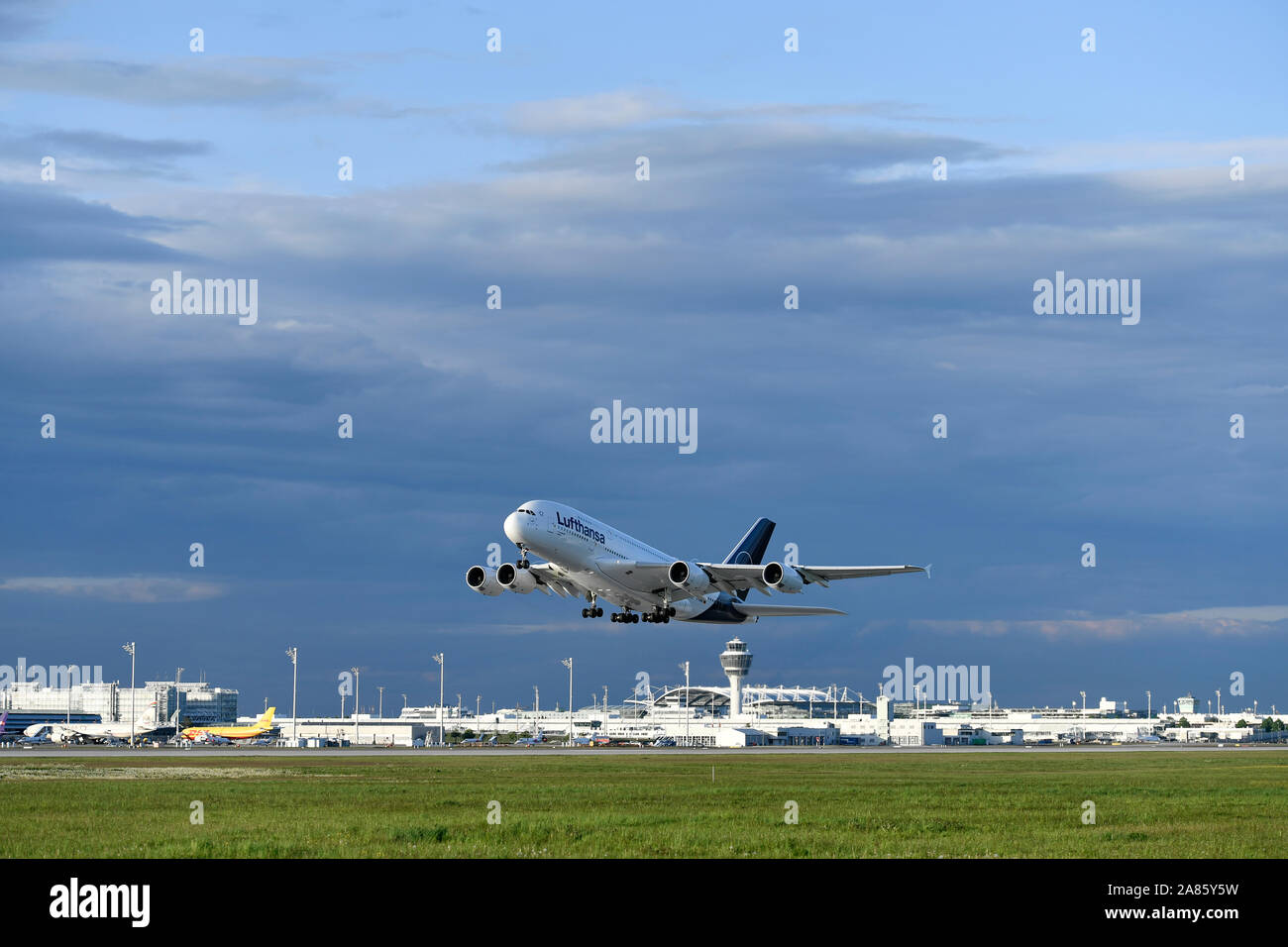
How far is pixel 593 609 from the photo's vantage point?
81688mm

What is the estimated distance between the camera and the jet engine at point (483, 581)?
257 ft

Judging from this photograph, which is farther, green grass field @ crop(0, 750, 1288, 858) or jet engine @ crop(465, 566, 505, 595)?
jet engine @ crop(465, 566, 505, 595)

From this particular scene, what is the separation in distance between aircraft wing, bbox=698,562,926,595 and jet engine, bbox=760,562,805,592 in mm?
1122

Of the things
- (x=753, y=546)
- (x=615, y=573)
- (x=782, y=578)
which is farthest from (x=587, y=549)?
(x=753, y=546)

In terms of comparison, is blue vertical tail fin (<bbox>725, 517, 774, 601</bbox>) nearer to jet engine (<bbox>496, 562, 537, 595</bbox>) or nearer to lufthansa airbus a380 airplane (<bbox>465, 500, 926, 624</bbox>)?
lufthansa airbus a380 airplane (<bbox>465, 500, 926, 624</bbox>)

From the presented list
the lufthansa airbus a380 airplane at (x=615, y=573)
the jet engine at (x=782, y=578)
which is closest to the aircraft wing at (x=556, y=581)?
the lufthansa airbus a380 airplane at (x=615, y=573)

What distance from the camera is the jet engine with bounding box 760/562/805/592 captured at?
7681cm

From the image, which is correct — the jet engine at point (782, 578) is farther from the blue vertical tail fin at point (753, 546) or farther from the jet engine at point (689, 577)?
the blue vertical tail fin at point (753, 546)

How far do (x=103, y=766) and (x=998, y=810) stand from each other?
255 ft

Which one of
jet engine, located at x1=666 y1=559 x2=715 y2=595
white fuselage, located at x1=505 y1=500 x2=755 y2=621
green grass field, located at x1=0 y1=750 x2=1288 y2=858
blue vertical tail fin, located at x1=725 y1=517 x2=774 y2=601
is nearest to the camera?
green grass field, located at x1=0 y1=750 x2=1288 y2=858

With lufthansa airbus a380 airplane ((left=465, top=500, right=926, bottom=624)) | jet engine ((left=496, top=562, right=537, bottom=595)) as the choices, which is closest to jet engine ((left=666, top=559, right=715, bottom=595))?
lufthansa airbus a380 airplane ((left=465, top=500, right=926, bottom=624))

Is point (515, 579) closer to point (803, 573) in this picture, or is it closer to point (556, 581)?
point (556, 581)
